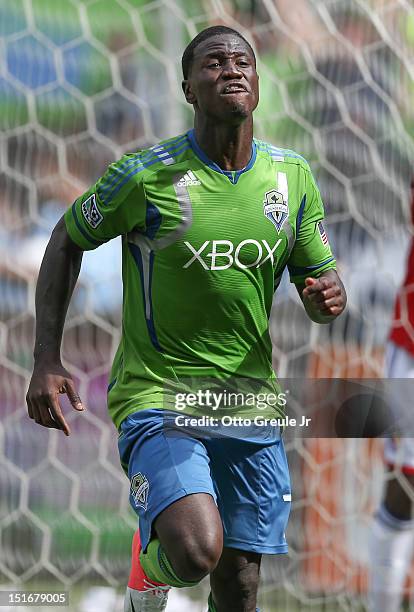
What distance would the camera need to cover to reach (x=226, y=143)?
2543 millimetres

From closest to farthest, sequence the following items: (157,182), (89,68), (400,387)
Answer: (157,182)
(89,68)
(400,387)

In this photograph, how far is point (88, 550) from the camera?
3.20 metres

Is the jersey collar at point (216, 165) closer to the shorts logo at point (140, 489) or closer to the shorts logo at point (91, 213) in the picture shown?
the shorts logo at point (91, 213)

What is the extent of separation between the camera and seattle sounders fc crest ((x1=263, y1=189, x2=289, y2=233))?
2.53m

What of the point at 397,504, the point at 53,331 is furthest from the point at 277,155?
the point at 397,504

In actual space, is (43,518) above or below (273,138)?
below

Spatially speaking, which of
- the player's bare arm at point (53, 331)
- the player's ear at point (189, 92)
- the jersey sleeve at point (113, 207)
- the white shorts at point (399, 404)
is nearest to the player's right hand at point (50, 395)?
the player's bare arm at point (53, 331)

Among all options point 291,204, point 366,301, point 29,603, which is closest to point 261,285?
point 291,204

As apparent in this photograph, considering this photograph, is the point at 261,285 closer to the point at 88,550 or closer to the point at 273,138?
the point at 273,138

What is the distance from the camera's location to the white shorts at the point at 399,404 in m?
3.29

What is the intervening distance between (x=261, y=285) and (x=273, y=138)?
0.80 metres

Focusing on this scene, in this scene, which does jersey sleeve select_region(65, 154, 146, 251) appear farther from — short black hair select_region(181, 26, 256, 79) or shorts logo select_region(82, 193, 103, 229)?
short black hair select_region(181, 26, 256, 79)

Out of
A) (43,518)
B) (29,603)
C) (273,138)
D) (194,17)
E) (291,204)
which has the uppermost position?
(194,17)

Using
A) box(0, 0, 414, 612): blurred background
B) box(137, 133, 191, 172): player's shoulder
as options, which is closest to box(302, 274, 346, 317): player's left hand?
box(137, 133, 191, 172): player's shoulder
